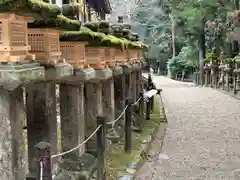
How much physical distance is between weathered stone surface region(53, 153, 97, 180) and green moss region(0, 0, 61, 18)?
286 centimetres

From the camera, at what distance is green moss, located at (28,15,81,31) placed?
507 cm

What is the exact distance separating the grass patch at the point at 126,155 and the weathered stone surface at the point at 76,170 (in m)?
0.95

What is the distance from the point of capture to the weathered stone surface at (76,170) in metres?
6.38

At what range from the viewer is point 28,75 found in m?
4.22

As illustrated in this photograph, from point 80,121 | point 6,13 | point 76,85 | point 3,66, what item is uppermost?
point 6,13

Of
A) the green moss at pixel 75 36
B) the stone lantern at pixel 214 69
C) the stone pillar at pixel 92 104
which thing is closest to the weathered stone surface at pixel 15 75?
the green moss at pixel 75 36

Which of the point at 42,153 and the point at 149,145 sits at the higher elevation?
the point at 42,153

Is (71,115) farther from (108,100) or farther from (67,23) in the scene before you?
(108,100)

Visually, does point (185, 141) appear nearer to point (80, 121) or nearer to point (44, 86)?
point (80, 121)

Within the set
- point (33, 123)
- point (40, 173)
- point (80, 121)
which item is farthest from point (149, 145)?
point (40, 173)

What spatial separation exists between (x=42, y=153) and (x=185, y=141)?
8.66m

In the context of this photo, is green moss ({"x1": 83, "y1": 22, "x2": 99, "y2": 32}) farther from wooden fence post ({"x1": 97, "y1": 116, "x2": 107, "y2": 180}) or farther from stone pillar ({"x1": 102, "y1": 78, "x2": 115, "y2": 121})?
stone pillar ({"x1": 102, "y1": 78, "x2": 115, "y2": 121})

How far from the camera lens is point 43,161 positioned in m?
4.08

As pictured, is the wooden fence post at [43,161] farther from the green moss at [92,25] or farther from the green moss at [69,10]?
the green moss at [92,25]
